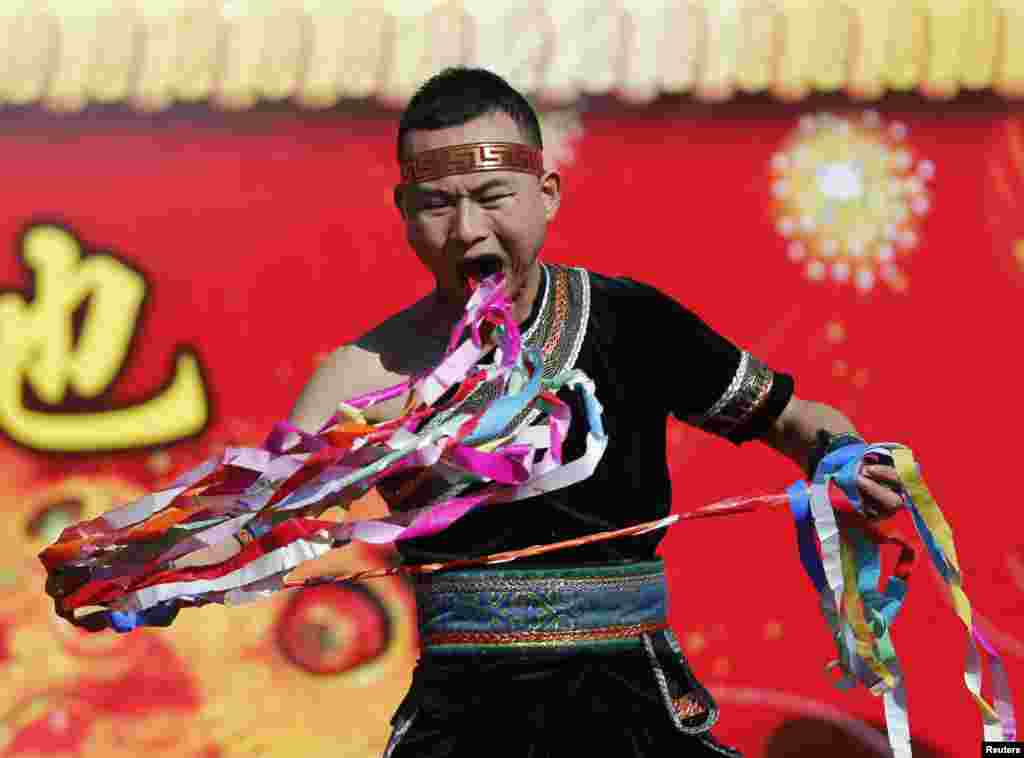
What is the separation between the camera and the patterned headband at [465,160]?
2496 mm

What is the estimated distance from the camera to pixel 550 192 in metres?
2.65

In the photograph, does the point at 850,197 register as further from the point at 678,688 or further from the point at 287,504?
the point at 287,504

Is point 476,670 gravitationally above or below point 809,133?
below

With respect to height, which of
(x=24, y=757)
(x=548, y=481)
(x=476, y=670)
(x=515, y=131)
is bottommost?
(x=24, y=757)

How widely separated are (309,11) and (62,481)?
4.19ft

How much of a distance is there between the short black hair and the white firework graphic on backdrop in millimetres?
1759

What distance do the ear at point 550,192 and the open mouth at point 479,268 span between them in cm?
14

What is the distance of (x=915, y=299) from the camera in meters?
4.28

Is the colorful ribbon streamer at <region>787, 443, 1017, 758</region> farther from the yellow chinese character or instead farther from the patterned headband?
the yellow chinese character

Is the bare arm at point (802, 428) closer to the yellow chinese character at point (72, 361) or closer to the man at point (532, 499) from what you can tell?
the man at point (532, 499)

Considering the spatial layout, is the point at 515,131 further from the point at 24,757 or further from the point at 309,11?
the point at 24,757

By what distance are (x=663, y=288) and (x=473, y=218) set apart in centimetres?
188

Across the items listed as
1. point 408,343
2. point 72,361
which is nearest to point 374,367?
point 408,343

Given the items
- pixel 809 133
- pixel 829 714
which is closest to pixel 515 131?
pixel 809 133
